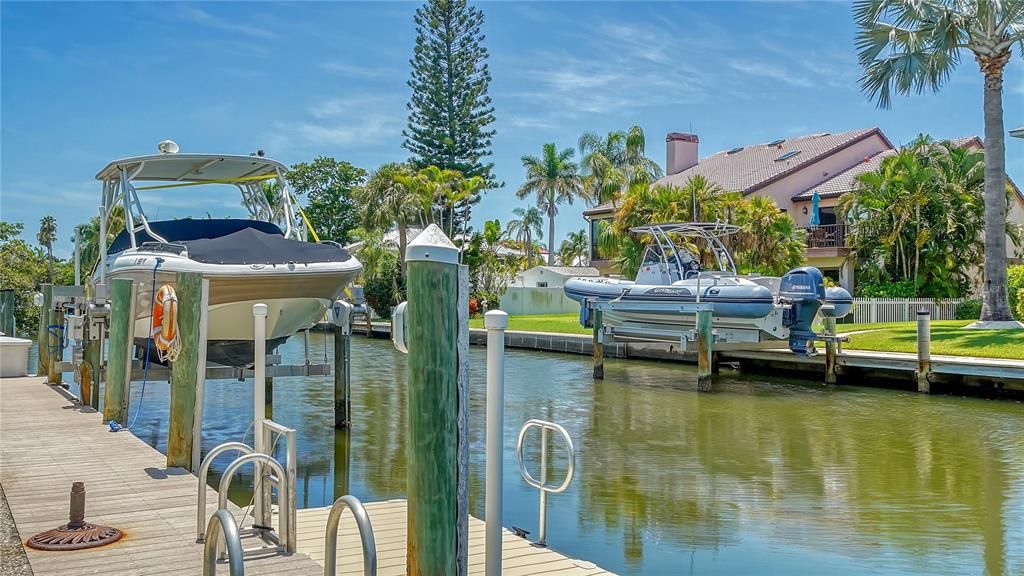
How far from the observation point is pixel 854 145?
36438mm

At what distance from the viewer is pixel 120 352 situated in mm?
9445

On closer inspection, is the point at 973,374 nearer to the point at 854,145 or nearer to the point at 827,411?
the point at 827,411

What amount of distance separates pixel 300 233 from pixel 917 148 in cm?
2304

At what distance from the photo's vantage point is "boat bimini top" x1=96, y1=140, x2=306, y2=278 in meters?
13.2

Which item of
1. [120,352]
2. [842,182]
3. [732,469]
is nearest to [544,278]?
[842,182]

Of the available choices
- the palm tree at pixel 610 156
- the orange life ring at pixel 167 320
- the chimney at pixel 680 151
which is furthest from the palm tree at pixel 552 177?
the orange life ring at pixel 167 320

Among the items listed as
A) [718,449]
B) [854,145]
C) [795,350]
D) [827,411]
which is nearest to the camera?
[718,449]

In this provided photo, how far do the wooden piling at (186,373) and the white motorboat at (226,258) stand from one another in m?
3.13

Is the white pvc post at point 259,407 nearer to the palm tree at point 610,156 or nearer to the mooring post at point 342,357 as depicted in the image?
the mooring post at point 342,357

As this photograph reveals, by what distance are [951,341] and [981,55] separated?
6.97 m

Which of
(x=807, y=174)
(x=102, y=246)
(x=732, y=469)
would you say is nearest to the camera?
(x=732, y=469)

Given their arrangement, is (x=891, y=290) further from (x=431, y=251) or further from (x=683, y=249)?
(x=431, y=251)

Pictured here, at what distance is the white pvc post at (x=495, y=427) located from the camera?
15.0 feet

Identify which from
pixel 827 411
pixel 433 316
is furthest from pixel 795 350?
pixel 433 316
